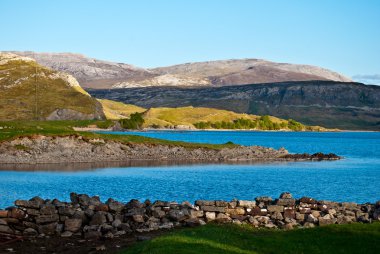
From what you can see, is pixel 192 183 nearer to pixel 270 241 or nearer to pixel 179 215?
pixel 179 215

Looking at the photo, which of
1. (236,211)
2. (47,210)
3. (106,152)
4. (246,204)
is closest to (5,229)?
(47,210)

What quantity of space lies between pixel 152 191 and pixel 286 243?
3765 centimetres

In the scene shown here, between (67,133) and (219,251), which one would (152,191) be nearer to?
(219,251)

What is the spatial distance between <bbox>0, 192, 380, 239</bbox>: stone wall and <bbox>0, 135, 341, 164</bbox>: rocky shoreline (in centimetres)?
6035

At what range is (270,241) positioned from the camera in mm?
26844

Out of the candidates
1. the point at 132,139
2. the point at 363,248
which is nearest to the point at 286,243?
the point at 363,248

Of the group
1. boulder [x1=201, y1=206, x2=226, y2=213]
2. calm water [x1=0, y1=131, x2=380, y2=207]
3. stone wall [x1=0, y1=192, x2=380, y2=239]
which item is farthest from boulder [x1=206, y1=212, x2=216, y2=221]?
calm water [x1=0, y1=131, x2=380, y2=207]

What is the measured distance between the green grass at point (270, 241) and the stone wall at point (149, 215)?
3828 mm

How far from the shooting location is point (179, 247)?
942 inches

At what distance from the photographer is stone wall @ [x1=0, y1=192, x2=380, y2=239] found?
31516mm

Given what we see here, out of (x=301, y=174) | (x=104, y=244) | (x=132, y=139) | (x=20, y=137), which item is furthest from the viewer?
(x=132, y=139)

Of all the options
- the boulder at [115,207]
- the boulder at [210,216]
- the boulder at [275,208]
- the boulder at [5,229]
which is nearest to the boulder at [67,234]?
the boulder at [5,229]

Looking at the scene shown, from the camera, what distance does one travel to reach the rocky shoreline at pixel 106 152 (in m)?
96.6

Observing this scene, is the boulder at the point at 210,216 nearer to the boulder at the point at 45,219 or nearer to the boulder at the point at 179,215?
the boulder at the point at 179,215
